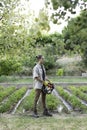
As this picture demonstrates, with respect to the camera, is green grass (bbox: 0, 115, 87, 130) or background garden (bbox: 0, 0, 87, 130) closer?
background garden (bbox: 0, 0, 87, 130)

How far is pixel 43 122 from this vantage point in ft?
29.4

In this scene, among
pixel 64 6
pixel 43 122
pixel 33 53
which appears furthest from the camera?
pixel 33 53

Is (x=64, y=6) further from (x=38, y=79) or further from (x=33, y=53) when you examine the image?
(x=33, y=53)

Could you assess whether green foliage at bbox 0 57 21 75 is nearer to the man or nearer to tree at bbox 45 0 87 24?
the man

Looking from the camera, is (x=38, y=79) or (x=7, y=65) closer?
(x=38, y=79)

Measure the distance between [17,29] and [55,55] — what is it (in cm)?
1622

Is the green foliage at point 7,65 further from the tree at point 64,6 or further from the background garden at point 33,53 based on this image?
the tree at point 64,6

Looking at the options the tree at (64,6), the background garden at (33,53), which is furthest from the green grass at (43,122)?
the tree at (64,6)

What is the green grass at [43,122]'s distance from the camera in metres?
8.42

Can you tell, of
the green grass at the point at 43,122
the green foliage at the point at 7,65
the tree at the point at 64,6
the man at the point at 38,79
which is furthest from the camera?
Result: the green foliage at the point at 7,65

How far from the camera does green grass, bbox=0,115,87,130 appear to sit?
8.42m

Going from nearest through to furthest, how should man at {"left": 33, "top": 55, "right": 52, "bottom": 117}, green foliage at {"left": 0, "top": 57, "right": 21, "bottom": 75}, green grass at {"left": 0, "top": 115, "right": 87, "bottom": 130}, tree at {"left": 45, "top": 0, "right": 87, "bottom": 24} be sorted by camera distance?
1. tree at {"left": 45, "top": 0, "right": 87, "bottom": 24}
2. green grass at {"left": 0, "top": 115, "right": 87, "bottom": 130}
3. man at {"left": 33, "top": 55, "right": 52, "bottom": 117}
4. green foliage at {"left": 0, "top": 57, "right": 21, "bottom": 75}

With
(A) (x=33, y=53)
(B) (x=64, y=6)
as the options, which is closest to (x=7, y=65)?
(A) (x=33, y=53)

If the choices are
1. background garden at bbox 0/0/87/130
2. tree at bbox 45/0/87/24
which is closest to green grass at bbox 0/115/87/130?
background garden at bbox 0/0/87/130
